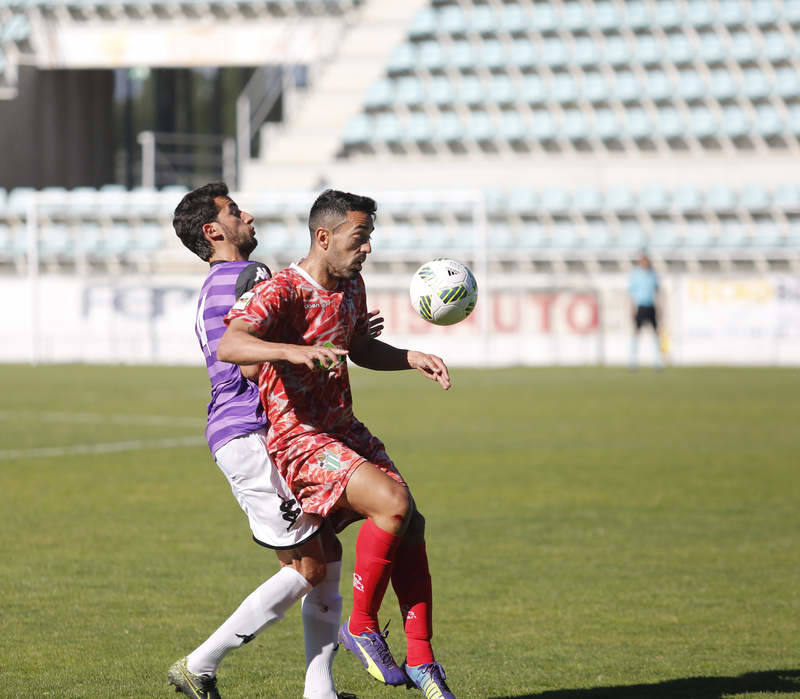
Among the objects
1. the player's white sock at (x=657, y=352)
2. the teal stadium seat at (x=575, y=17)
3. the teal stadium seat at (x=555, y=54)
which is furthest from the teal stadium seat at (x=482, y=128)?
the player's white sock at (x=657, y=352)

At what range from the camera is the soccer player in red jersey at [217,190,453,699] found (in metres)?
4.30

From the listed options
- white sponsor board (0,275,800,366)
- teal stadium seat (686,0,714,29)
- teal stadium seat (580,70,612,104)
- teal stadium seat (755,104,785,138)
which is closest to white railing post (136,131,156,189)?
white sponsor board (0,275,800,366)

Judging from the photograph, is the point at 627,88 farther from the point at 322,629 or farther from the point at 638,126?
the point at 322,629

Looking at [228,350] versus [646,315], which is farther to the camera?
[646,315]

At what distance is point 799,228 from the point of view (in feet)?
95.6

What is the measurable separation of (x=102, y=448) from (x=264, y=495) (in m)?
8.80

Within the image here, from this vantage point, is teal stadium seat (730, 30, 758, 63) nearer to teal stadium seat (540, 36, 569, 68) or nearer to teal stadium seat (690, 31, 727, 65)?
teal stadium seat (690, 31, 727, 65)

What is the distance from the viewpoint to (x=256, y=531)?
14.7ft

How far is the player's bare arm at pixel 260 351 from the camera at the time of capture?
4.03 metres

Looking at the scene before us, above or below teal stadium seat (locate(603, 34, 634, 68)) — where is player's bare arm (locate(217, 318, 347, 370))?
below

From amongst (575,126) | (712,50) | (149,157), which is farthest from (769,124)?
(149,157)

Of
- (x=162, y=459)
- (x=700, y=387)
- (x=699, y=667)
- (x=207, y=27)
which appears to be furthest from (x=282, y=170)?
(x=699, y=667)

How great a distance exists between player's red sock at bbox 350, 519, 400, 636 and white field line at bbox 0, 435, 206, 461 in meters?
8.31

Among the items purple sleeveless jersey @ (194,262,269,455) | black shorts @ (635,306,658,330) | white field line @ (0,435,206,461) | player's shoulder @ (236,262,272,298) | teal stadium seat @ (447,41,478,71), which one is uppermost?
teal stadium seat @ (447,41,478,71)
